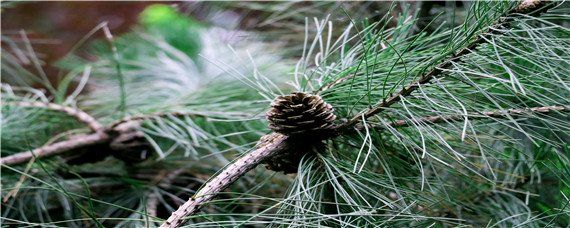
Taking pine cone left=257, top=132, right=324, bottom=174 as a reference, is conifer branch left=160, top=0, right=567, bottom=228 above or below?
above

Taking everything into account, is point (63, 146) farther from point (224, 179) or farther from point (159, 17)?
point (159, 17)

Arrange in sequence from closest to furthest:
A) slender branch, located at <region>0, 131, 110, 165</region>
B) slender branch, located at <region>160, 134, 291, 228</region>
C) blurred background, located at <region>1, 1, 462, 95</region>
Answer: slender branch, located at <region>160, 134, 291, 228</region> < slender branch, located at <region>0, 131, 110, 165</region> < blurred background, located at <region>1, 1, 462, 95</region>

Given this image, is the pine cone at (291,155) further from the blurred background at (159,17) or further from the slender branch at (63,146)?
the slender branch at (63,146)

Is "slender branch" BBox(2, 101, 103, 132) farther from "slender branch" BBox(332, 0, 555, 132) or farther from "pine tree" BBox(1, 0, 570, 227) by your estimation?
"slender branch" BBox(332, 0, 555, 132)

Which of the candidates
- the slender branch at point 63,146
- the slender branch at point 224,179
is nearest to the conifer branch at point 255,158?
the slender branch at point 224,179

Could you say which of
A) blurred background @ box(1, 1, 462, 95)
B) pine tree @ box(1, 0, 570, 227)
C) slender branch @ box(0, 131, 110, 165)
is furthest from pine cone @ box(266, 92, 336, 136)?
slender branch @ box(0, 131, 110, 165)

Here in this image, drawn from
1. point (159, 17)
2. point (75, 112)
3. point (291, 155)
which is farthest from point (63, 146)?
point (159, 17)
